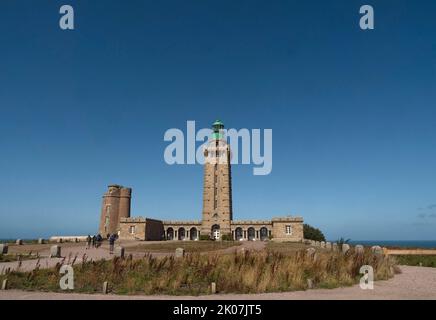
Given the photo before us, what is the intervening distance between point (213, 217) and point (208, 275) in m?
51.6

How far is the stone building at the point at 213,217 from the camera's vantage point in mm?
60594

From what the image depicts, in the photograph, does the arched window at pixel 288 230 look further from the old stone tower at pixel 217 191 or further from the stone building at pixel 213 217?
the old stone tower at pixel 217 191

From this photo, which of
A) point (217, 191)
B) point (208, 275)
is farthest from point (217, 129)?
point (208, 275)

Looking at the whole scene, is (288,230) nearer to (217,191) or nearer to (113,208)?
(217,191)

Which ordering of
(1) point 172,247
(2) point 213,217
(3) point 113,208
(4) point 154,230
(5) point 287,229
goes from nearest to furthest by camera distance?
(1) point 172,247 → (5) point 287,229 → (4) point 154,230 → (3) point 113,208 → (2) point 213,217

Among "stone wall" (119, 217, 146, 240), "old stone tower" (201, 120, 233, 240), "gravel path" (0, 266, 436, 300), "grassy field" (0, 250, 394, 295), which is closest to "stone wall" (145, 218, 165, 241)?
"stone wall" (119, 217, 146, 240)

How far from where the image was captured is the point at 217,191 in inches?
2539

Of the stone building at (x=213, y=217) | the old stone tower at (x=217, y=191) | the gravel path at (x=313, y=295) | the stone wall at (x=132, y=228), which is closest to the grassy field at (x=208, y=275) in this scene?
the gravel path at (x=313, y=295)

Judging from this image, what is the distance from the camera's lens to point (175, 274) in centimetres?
1222

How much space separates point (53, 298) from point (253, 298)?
5587 mm

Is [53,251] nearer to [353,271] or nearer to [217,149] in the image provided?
[353,271]

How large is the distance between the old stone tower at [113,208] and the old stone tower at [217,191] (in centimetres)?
1478
